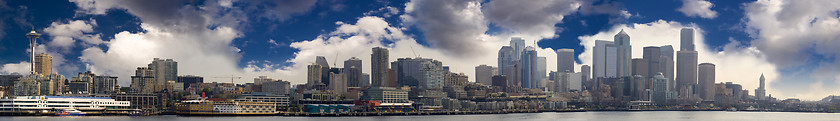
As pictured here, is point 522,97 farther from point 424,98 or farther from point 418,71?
point 424,98

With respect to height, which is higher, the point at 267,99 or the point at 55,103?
the point at 55,103

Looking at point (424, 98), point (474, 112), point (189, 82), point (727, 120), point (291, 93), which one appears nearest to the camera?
point (727, 120)

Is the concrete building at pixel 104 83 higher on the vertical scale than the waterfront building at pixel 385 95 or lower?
higher

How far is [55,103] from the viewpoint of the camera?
288 ft

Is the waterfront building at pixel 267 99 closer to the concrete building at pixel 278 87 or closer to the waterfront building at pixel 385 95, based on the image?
the waterfront building at pixel 385 95

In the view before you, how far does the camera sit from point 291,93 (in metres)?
143

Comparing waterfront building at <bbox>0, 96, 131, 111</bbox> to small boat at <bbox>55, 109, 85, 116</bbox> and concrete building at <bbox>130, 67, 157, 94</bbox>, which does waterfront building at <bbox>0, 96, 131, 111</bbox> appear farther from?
concrete building at <bbox>130, 67, 157, 94</bbox>

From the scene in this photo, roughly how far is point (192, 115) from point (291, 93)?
54.8 meters

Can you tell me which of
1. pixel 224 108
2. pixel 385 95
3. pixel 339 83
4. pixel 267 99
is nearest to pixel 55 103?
pixel 224 108

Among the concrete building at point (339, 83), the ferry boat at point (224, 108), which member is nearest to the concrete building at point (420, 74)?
the concrete building at point (339, 83)

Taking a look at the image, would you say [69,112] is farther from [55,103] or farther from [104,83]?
[104,83]

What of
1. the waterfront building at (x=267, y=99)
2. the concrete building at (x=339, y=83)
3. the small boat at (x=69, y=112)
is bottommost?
the small boat at (x=69, y=112)

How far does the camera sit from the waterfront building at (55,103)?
279 feet

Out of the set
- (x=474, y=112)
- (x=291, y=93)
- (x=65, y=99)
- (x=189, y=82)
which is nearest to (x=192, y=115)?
(x=65, y=99)
